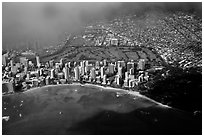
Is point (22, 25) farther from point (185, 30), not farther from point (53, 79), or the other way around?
point (185, 30)

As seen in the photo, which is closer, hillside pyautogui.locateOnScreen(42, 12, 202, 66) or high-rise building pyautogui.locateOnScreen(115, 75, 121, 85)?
high-rise building pyautogui.locateOnScreen(115, 75, 121, 85)

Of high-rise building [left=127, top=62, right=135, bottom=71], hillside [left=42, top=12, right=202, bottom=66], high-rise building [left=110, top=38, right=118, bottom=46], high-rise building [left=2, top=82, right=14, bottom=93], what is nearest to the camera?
high-rise building [left=2, top=82, right=14, bottom=93]

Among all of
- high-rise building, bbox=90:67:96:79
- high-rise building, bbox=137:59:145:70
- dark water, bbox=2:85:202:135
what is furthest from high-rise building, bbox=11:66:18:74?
high-rise building, bbox=137:59:145:70

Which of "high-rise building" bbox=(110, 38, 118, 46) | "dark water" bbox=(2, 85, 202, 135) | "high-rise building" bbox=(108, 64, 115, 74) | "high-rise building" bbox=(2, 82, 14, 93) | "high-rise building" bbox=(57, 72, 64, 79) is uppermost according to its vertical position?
"high-rise building" bbox=(110, 38, 118, 46)

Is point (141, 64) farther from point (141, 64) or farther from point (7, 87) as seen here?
point (7, 87)

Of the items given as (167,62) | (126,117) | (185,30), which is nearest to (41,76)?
(126,117)

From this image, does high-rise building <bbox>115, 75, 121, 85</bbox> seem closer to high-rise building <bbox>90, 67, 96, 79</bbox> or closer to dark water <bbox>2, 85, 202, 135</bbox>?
dark water <bbox>2, 85, 202, 135</bbox>
